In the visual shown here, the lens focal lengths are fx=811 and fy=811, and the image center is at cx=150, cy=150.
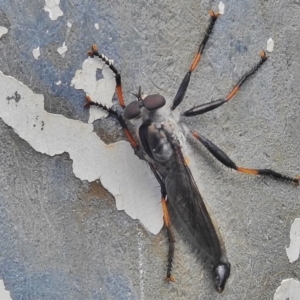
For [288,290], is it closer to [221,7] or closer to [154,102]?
[154,102]

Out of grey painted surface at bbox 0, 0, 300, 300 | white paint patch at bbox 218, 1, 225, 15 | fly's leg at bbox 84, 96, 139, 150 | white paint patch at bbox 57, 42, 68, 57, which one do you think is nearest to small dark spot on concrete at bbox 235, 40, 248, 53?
grey painted surface at bbox 0, 0, 300, 300

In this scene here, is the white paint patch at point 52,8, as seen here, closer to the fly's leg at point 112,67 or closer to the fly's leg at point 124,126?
the fly's leg at point 112,67

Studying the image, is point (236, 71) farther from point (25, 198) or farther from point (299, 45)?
point (25, 198)

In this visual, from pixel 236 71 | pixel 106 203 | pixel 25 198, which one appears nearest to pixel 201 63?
pixel 236 71

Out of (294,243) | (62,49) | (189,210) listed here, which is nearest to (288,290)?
(294,243)

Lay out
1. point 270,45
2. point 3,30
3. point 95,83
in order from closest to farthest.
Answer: point 3,30 < point 95,83 < point 270,45

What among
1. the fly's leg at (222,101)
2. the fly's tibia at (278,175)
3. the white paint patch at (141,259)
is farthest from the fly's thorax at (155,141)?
the fly's tibia at (278,175)
